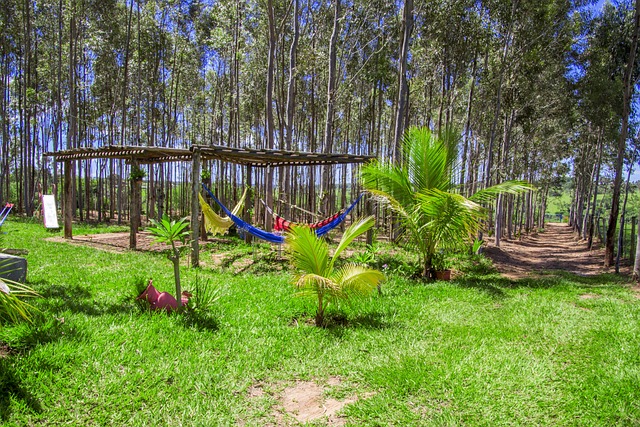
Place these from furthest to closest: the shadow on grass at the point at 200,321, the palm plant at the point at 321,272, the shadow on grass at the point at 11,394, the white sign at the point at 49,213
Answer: the white sign at the point at 49,213 → the palm plant at the point at 321,272 → the shadow on grass at the point at 200,321 → the shadow on grass at the point at 11,394

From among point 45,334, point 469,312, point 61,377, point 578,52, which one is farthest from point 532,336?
point 578,52

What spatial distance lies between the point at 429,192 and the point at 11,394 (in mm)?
4275

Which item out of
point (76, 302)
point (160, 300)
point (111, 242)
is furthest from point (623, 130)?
point (111, 242)

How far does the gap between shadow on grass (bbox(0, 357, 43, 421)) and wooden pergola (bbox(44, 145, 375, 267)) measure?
337 cm

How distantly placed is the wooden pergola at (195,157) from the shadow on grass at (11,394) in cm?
337

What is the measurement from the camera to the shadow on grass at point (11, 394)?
1.80 meters

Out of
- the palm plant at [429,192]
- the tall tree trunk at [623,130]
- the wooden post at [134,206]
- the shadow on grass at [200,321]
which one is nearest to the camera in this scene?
the shadow on grass at [200,321]

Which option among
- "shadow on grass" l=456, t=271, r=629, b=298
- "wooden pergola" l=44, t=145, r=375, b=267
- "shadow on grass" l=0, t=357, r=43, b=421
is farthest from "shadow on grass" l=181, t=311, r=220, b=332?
"shadow on grass" l=456, t=271, r=629, b=298

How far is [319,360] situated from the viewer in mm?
2578

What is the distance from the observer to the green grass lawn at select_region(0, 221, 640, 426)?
6.36 feet

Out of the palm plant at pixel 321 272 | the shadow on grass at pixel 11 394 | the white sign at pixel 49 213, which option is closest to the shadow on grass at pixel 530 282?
the palm plant at pixel 321 272

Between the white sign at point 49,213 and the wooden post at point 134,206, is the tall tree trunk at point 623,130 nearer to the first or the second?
the wooden post at point 134,206

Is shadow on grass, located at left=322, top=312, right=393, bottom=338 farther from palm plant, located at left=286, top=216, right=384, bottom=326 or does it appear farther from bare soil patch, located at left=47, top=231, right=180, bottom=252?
bare soil patch, located at left=47, top=231, right=180, bottom=252

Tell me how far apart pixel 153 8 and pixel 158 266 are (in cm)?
1044
